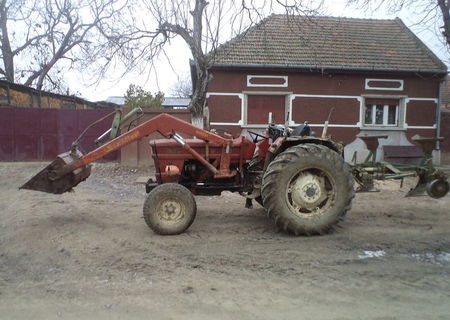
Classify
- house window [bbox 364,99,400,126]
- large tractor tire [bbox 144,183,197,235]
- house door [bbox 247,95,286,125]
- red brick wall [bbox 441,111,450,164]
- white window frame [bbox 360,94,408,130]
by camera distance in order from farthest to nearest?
1. red brick wall [bbox 441,111,450,164]
2. house window [bbox 364,99,400,126]
3. white window frame [bbox 360,94,408,130]
4. house door [bbox 247,95,286,125]
5. large tractor tire [bbox 144,183,197,235]

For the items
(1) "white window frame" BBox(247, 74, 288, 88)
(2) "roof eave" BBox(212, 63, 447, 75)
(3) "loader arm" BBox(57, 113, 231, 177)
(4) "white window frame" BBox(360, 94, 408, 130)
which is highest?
(2) "roof eave" BBox(212, 63, 447, 75)

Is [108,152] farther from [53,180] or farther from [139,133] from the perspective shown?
[53,180]

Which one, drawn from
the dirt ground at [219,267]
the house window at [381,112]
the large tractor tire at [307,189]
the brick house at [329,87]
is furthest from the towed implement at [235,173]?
the house window at [381,112]

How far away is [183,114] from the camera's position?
Answer: 459 inches

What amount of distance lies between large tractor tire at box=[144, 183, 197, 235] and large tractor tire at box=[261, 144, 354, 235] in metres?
1.00

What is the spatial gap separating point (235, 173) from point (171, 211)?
110 cm

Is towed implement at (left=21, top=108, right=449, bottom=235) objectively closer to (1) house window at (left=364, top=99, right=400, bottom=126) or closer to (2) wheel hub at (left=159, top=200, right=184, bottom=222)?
(2) wheel hub at (left=159, top=200, right=184, bottom=222)

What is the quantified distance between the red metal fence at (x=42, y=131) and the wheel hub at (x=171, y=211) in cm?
818

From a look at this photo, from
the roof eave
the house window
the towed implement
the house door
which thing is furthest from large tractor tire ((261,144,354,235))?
the house window

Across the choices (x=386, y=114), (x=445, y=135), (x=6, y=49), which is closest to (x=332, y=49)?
(x=386, y=114)

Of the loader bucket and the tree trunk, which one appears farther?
the tree trunk

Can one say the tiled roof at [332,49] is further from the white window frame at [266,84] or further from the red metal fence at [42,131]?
the red metal fence at [42,131]

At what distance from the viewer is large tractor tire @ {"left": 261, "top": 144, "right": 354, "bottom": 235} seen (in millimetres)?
4656

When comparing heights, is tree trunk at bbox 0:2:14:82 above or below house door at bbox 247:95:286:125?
above
